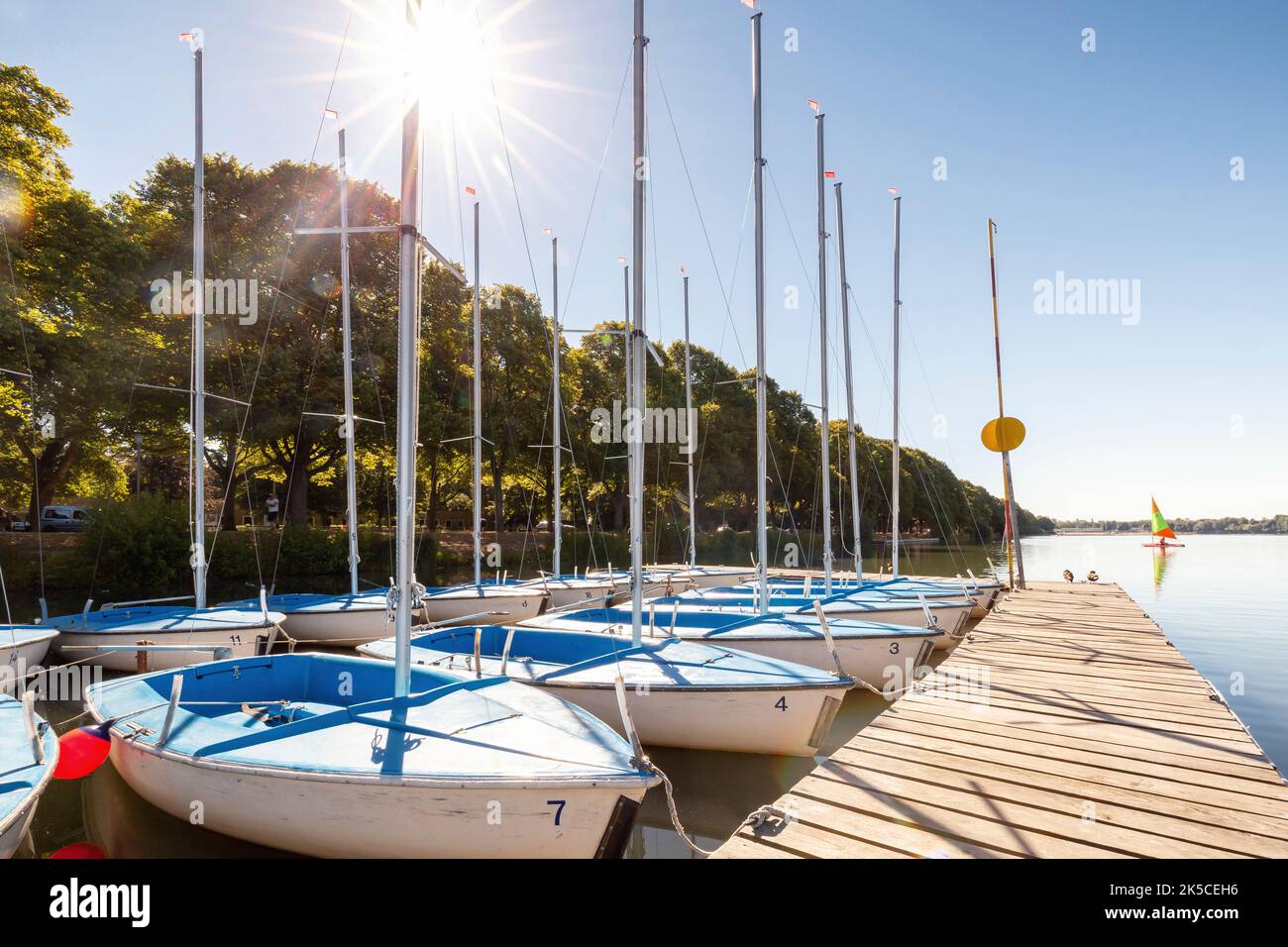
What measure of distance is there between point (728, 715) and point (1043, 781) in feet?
11.3

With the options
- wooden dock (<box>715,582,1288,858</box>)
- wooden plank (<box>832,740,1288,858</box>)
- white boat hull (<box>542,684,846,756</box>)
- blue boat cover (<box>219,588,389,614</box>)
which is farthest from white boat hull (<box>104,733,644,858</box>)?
blue boat cover (<box>219,588,389,614</box>)

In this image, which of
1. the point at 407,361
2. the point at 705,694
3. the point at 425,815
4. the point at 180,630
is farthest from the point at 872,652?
→ the point at 180,630

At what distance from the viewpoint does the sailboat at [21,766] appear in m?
4.14

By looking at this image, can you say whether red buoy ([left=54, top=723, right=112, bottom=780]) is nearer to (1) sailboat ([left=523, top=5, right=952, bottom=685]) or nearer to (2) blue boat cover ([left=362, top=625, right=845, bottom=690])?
(2) blue boat cover ([left=362, top=625, right=845, bottom=690])

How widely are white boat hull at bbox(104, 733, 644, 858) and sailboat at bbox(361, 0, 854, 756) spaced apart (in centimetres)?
239

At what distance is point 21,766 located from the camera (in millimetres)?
4898

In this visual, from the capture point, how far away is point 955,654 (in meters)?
9.95

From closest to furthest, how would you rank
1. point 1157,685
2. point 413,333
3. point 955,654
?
point 413,333 → point 1157,685 → point 955,654

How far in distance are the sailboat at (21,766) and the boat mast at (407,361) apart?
2548 millimetres

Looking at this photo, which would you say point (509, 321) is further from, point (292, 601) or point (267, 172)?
point (292, 601)

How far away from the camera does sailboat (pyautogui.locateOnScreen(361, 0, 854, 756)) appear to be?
299 inches
